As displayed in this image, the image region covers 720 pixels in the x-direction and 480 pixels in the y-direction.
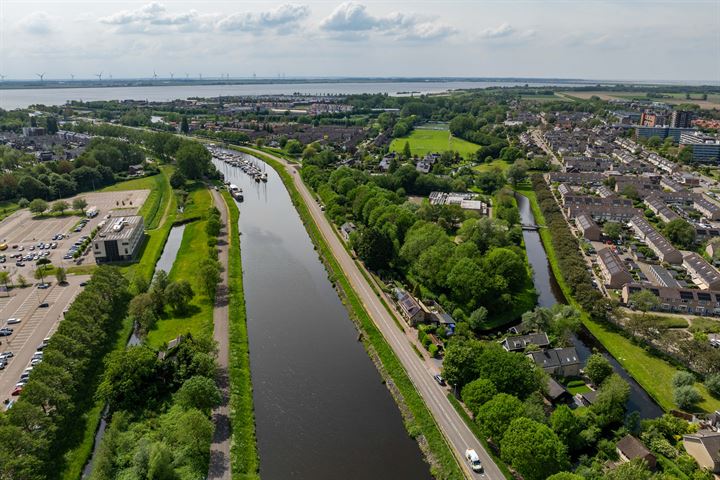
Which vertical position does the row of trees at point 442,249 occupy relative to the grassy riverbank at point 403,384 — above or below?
above

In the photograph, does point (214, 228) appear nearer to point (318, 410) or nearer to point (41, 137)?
point (318, 410)

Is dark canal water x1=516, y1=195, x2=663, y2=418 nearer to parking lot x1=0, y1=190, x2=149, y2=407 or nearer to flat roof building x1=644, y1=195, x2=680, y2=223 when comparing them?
flat roof building x1=644, y1=195, x2=680, y2=223

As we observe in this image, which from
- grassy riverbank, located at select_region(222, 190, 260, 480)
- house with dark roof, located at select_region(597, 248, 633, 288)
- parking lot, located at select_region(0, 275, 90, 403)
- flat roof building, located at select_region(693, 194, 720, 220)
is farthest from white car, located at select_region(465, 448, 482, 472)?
flat roof building, located at select_region(693, 194, 720, 220)

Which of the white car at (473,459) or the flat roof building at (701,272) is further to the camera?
the flat roof building at (701,272)

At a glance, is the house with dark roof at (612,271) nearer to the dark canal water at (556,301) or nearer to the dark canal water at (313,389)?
the dark canal water at (556,301)

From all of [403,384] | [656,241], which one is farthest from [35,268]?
[656,241]

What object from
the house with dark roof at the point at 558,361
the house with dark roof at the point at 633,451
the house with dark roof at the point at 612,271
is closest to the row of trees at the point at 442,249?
the house with dark roof at the point at 558,361

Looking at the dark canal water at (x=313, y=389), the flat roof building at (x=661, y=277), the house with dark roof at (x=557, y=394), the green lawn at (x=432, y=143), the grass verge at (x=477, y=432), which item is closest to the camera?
the grass verge at (x=477, y=432)
